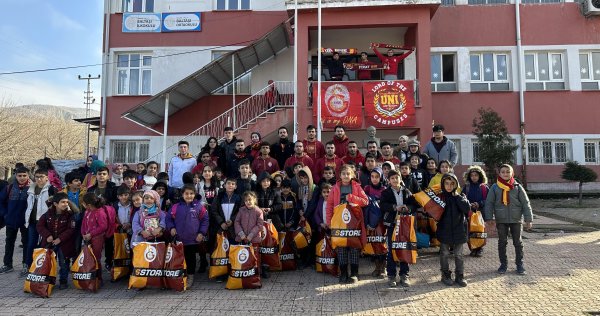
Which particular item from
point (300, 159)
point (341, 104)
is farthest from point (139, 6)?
point (300, 159)

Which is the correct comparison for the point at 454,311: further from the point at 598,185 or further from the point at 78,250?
the point at 598,185

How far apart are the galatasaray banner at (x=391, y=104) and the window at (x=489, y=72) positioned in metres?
4.40

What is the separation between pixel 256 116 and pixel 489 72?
365 inches

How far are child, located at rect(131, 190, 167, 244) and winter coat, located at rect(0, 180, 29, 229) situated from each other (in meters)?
2.29

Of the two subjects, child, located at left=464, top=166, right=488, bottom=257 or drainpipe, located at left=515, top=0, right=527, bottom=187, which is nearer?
child, located at left=464, top=166, right=488, bottom=257

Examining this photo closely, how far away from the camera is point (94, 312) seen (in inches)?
173

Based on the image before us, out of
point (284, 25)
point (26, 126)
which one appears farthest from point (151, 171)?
point (26, 126)

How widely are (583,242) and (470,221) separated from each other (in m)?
3.02

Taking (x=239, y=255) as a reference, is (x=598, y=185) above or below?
above

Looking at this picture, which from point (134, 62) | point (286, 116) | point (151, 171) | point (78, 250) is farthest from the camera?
point (134, 62)

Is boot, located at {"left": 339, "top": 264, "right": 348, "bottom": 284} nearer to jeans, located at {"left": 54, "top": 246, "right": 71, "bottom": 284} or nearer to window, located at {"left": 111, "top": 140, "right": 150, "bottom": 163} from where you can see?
jeans, located at {"left": 54, "top": 246, "right": 71, "bottom": 284}

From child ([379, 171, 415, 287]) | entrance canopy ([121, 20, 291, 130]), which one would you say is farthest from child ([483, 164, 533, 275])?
entrance canopy ([121, 20, 291, 130])

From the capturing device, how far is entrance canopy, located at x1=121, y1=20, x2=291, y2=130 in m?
11.8

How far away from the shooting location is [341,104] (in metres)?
11.6
